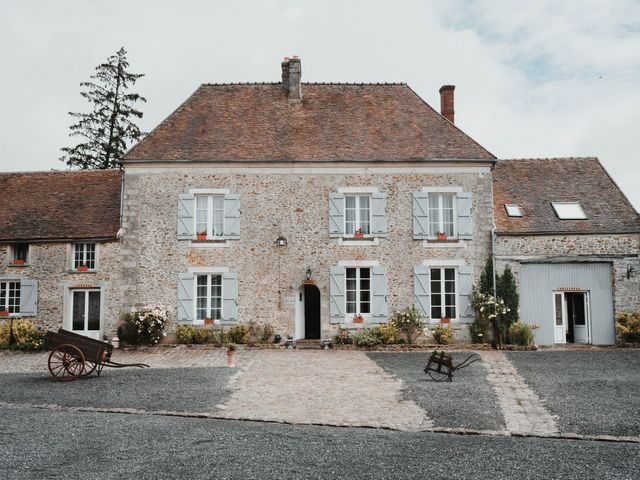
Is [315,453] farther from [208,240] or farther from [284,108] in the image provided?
[284,108]

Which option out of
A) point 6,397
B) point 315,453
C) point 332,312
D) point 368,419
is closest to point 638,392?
point 368,419

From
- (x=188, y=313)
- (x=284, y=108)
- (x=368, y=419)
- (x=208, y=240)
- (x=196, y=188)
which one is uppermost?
(x=284, y=108)

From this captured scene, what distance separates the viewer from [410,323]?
16516 millimetres

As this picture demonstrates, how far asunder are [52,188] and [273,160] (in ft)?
23.6

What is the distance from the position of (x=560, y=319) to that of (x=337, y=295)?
6.31 meters

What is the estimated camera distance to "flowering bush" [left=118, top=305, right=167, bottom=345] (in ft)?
53.4

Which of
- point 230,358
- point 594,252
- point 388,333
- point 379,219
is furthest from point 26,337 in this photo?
point 594,252

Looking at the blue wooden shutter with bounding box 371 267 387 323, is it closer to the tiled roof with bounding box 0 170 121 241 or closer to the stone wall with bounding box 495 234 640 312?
the stone wall with bounding box 495 234 640 312

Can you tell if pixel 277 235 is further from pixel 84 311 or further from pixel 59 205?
pixel 59 205

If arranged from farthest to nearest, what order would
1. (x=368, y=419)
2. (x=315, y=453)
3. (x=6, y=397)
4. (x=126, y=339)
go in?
(x=126, y=339)
(x=6, y=397)
(x=368, y=419)
(x=315, y=453)

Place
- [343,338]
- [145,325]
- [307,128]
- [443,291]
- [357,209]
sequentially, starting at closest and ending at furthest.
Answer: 1. [145,325]
2. [343,338]
3. [443,291]
4. [357,209]
5. [307,128]

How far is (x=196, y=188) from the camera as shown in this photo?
1719cm

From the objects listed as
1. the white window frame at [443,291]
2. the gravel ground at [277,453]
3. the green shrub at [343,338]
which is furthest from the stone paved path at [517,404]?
the green shrub at [343,338]

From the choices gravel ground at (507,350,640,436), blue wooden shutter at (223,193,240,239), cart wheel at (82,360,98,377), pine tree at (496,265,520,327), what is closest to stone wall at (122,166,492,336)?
blue wooden shutter at (223,193,240,239)
